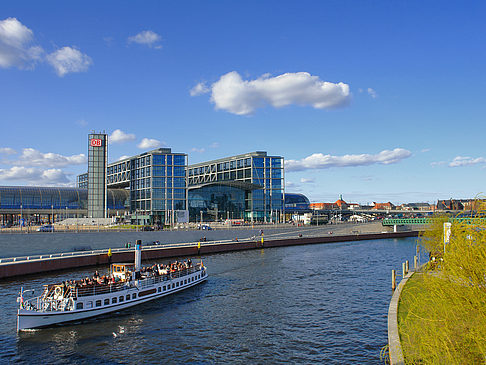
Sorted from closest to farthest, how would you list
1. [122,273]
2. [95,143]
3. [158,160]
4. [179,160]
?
[122,273], [95,143], [158,160], [179,160]

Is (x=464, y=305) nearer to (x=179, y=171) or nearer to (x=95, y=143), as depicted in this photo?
(x=179, y=171)


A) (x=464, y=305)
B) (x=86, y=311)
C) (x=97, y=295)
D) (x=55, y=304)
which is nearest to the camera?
(x=464, y=305)

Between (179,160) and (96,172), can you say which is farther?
(179,160)

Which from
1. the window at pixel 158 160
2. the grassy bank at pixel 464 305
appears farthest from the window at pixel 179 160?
the grassy bank at pixel 464 305

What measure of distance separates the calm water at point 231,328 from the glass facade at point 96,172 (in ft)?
409

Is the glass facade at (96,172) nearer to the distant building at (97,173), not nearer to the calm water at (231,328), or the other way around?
the distant building at (97,173)

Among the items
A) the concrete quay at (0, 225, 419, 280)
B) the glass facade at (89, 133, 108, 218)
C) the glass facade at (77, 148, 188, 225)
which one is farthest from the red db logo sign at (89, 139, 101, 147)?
the concrete quay at (0, 225, 419, 280)

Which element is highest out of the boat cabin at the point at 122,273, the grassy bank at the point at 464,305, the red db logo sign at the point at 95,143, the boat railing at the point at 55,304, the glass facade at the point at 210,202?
the red db logo sign at the point at 95,143

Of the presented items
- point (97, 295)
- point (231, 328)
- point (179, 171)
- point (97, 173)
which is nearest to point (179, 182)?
point (179, 171)

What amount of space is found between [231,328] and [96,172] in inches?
6145

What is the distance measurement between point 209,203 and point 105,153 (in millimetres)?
53259

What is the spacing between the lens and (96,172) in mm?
176750

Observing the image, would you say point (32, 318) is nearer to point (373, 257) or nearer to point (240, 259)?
point (240, 259)

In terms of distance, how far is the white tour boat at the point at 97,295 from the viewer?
35.8 m
